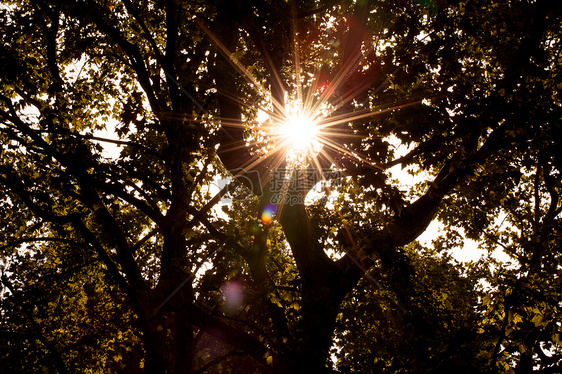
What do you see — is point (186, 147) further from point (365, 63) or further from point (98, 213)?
point (365, 63)

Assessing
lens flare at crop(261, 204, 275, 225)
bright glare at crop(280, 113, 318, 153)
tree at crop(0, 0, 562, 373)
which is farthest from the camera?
bright glare at crop(280, 113, 318, 153)

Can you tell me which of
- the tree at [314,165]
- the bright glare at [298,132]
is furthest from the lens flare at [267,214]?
the bright glare at [298,132]

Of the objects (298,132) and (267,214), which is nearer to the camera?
(267,214)

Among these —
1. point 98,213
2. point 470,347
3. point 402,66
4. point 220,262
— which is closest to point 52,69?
point 98,213

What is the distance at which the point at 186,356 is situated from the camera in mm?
7348

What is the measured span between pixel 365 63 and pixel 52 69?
8.55 m

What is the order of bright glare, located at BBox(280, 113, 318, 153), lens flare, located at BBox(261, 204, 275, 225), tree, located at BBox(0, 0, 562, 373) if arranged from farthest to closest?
bright glare, located at BBox(280, 113, 318, 153) → lens flare, located at BBox(261, 204, 275, 225) → tree, located at BBox(0, 0, 562, 373)

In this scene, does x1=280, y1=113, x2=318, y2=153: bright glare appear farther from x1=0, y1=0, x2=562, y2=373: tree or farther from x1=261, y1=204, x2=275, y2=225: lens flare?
x1=261, y1=204, x2=275, y2=225: lens flare

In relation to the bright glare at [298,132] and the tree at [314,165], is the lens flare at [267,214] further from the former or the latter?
the bright glare at [298,132]

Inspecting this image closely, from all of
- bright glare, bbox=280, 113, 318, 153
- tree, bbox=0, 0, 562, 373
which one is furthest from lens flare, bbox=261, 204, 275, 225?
bright glare, bbox=280, 113, 318, 153

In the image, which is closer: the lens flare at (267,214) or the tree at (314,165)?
the tree at (314,165)

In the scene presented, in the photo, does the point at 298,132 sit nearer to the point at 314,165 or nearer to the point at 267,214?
the point at 314,165

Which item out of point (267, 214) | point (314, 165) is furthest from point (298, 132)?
point (267, 214)

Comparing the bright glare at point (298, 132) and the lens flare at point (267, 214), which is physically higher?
the bright glare at point (298, 132)
